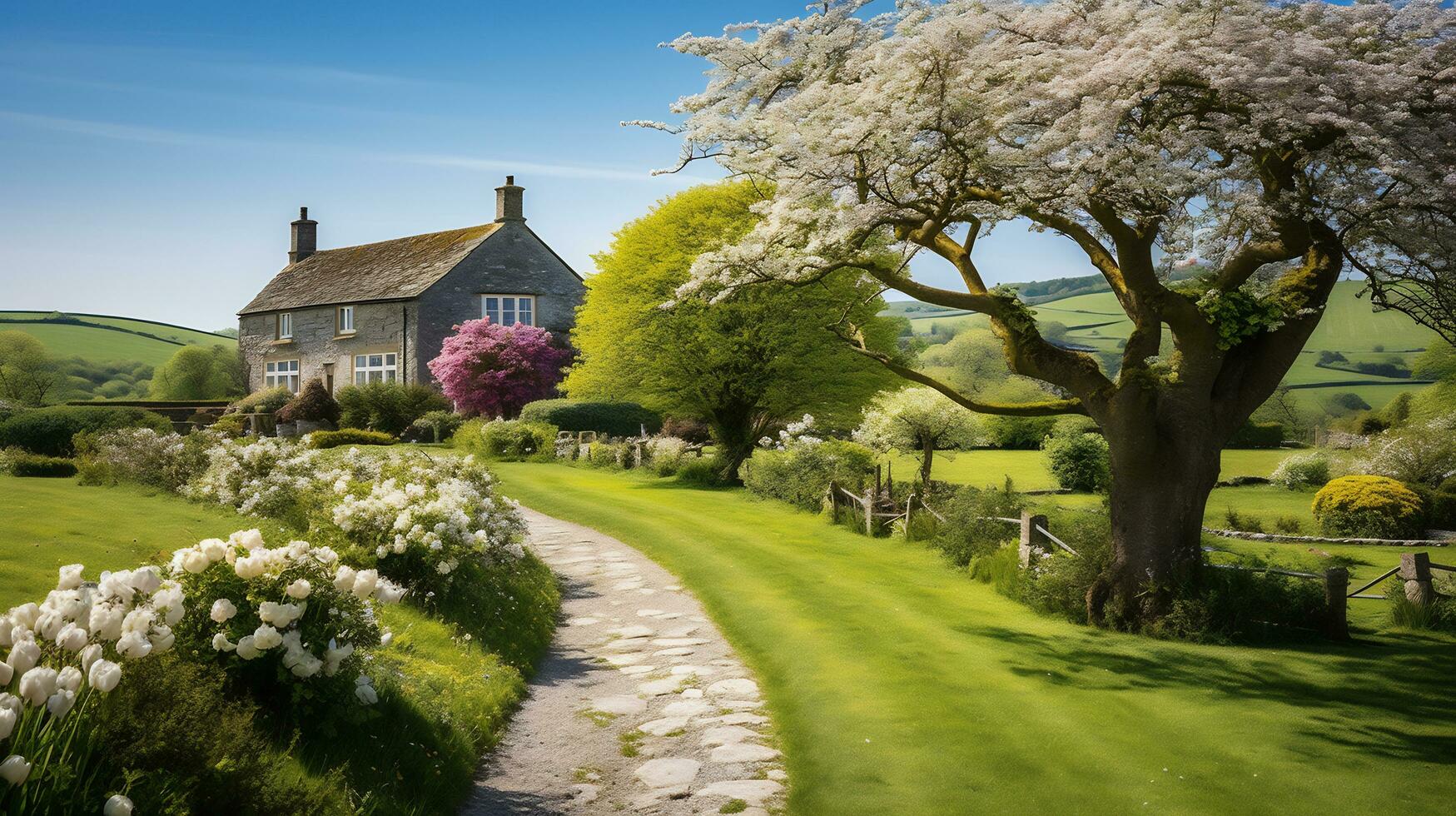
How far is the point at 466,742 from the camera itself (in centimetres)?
691

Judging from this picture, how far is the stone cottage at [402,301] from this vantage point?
4131 centimetres

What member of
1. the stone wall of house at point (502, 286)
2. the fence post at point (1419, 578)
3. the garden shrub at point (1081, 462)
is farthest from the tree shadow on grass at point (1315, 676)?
the stone wall of house at point (502, 286)

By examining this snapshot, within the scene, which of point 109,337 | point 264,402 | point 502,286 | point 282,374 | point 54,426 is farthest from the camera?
point 109,337

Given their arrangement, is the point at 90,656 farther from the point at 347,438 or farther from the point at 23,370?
the point at 23,370

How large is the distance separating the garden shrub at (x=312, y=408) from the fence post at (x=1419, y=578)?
35.0 meters

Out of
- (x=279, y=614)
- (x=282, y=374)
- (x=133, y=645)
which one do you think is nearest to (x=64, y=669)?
(x=133, y=645)

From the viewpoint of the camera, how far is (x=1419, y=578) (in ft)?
39.8

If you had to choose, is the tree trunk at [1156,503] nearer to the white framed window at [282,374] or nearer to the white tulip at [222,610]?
the white tulip at [222,610]

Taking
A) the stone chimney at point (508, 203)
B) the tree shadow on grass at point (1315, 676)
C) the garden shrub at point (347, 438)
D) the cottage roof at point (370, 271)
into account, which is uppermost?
the stone chimney at point (508, 203)

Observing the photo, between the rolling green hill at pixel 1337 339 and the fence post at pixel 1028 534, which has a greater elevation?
the rolling green hill at pixel 1337 339

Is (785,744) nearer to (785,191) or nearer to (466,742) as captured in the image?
(466,742)

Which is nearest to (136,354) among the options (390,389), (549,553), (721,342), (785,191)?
(390,389)

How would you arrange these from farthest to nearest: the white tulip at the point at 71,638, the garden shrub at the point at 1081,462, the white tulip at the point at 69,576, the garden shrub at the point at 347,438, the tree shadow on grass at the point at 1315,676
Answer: the garden shrub at the point at 347,438 < the garden shrub at the point at 1081,462 < the tree shadow on grass at the point at 1315,676 < the white tulip at the point at 69,576 < the white tulip at the point at 71,638

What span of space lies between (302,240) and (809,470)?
39.0 metres
